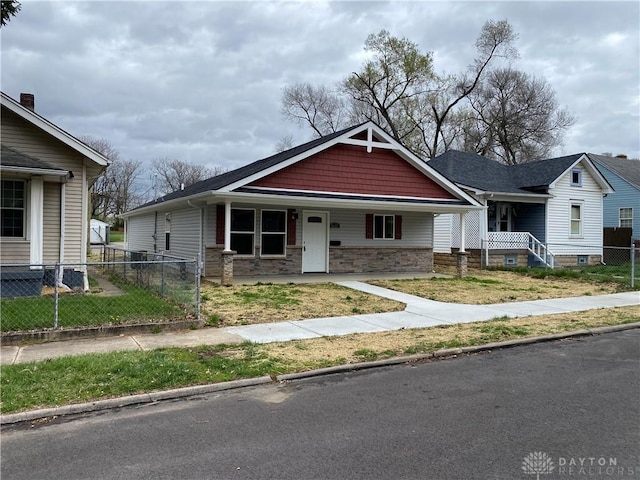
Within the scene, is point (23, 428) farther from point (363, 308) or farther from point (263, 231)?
point (263, 231)

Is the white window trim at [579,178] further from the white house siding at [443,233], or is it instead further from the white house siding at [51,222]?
→ the white house siding at [51,222]

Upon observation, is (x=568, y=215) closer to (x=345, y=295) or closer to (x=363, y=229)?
(x=363, y=229)

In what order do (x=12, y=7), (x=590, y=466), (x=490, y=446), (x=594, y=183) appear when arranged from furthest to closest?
(x=594, y=183) < (x=12, y=7) < (x=490, y=446) < (x=590, y=466)

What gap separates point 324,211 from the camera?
58.9 feet

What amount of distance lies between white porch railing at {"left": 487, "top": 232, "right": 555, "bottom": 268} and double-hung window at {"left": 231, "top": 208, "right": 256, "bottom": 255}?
11247 millimetres

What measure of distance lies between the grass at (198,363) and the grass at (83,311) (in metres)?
1.80

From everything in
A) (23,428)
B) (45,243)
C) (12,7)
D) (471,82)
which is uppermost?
(471,82)

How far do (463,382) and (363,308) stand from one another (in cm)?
510

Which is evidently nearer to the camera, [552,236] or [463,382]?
[463,382]

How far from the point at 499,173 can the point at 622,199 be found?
904 centimetres

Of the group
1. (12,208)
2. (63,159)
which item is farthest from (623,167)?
(12,208)

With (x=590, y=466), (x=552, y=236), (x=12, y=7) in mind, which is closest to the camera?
(x=590, y=466)

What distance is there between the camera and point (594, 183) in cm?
2545

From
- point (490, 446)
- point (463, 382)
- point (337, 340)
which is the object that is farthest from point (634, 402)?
point (337, 340)
